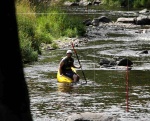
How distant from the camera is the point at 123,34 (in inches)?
1501

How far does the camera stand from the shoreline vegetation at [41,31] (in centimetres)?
2496

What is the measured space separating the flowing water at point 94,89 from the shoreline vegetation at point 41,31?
77 centimetres

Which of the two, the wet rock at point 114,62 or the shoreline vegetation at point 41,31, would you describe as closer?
the wet rock at point 114,62

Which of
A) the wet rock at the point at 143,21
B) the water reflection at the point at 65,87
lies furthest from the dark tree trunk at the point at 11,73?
the wet rock at the point at 143,21

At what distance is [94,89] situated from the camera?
18.2 meters

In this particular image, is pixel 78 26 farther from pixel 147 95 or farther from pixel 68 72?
pixel 147 95

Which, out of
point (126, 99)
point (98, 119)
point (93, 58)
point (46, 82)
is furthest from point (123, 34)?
point (98, 119)

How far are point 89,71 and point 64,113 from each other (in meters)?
7.98

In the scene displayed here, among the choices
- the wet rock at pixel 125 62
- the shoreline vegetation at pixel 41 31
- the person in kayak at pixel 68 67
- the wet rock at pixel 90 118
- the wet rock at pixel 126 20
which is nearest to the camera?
the wet rock at pixel 90 118

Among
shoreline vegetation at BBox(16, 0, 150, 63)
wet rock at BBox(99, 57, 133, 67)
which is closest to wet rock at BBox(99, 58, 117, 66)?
wet rock at BBox(99, 57, 133, 67)

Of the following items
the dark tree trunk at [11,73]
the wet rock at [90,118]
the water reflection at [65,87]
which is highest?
the dark tree trunk at [11,73]

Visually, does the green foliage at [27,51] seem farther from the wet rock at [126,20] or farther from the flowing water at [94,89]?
the wet rock at [126,20]

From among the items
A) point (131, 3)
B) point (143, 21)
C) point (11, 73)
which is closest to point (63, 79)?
point (11, 73)

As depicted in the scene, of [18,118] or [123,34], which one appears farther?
[123,34]
